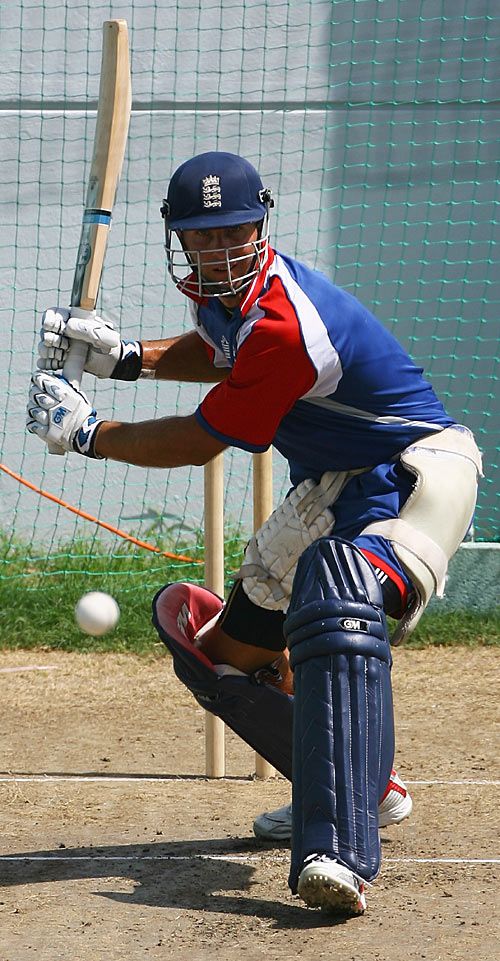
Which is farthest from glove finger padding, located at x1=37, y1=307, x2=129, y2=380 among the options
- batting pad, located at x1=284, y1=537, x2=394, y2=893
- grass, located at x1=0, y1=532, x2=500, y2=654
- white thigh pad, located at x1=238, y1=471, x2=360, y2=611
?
grass, located at x1=0, y1=532, x2=500, y2=654

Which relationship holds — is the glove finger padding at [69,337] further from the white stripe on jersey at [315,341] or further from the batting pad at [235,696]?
the batting pad at [235,696]

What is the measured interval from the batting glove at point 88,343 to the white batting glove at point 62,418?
14 centimetres

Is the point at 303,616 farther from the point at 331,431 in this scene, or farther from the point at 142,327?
the point at 142,327

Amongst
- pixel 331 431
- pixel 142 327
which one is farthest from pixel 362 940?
pixel 142 327

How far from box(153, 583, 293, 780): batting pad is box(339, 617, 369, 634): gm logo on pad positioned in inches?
28.6

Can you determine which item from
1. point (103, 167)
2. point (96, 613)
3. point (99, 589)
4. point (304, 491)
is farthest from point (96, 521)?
point (304, 491)

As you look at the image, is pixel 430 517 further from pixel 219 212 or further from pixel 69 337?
pixel 69 337

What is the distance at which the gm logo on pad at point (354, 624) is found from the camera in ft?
10.0

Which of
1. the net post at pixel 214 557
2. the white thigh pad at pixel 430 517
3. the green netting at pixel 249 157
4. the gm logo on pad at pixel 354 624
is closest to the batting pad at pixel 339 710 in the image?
the gm logo on pad at pixel 354 624

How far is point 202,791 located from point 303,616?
1.52 m

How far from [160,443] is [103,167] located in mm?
927

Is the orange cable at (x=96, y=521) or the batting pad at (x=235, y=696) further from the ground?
the batting pad at (x=235, y=696)

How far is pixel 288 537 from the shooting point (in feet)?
12.1

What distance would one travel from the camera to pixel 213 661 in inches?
150
